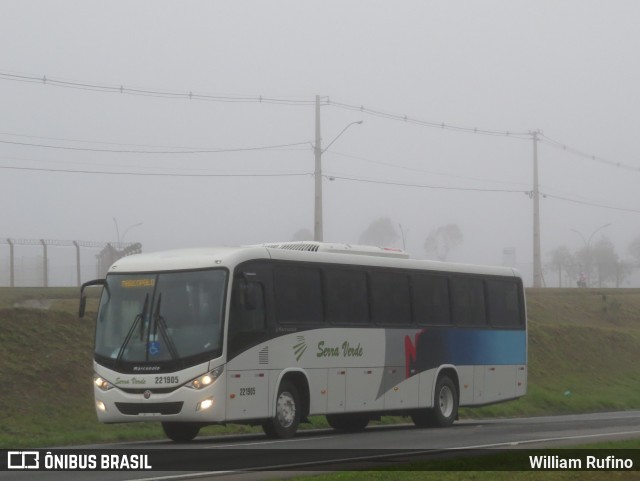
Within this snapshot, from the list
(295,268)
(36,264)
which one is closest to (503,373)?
(295,268)

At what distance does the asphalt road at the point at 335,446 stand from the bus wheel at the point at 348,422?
293 millimetres

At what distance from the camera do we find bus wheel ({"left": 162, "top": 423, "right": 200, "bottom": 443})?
22.4 metres

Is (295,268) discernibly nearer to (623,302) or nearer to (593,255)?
(623,302)

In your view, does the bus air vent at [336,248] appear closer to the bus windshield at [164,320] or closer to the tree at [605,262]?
the bus windshield at [164,320]

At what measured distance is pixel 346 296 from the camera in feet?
80.7

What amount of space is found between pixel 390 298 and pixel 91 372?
7.79 m

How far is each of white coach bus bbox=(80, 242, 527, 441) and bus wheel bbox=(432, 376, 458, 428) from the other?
4cm

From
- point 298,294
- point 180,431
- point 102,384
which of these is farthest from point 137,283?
point 298,294

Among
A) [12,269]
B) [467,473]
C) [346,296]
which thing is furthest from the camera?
[12,269]

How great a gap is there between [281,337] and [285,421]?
1.46m

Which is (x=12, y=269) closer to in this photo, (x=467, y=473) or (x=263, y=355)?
(x=263, y=355)

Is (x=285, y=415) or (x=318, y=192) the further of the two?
(x=318, y=192)

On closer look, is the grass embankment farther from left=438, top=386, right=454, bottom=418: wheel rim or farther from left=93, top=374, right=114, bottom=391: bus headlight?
left=438, top=386, right=454, bottom=418: wheel rim

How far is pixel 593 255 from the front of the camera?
168 meters
